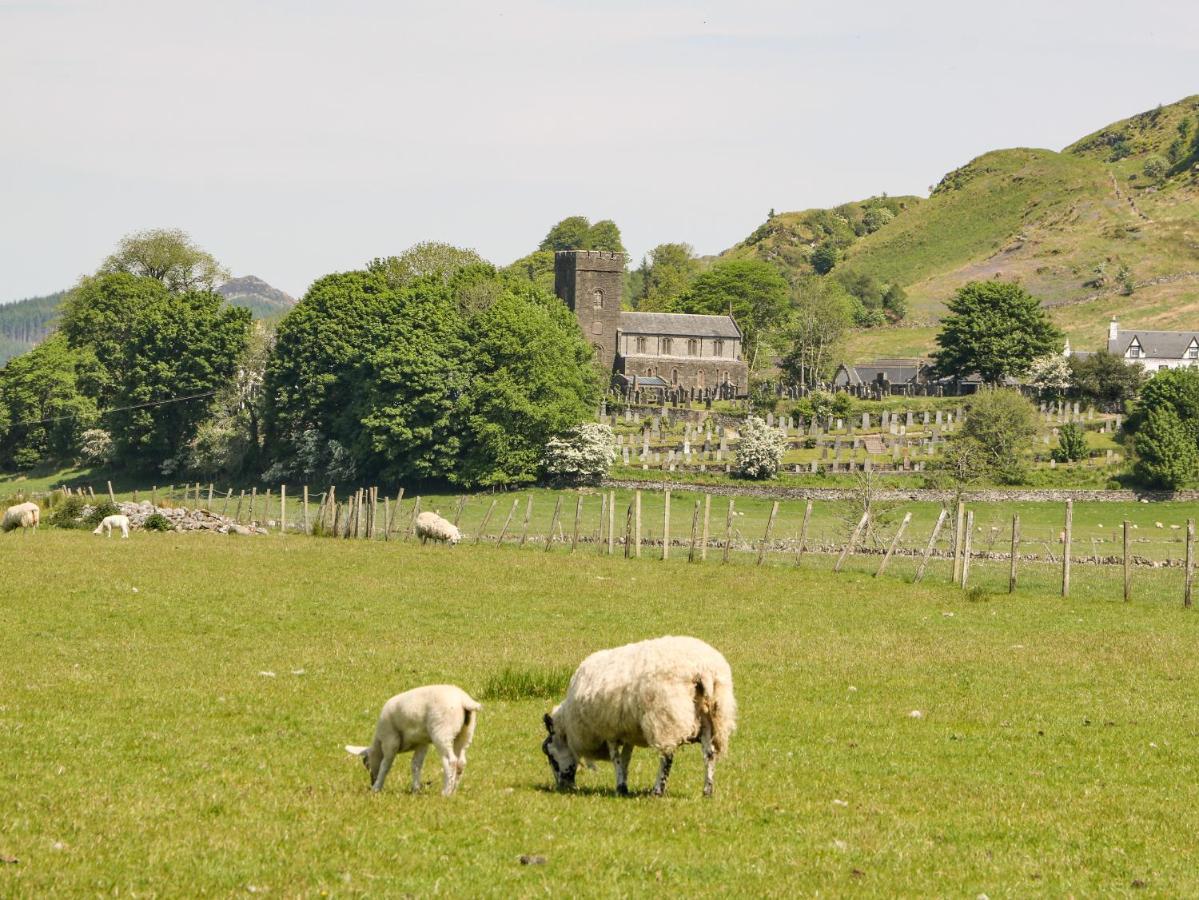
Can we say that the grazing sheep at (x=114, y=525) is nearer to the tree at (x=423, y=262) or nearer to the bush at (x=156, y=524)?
the bush at (x=156, y=524)

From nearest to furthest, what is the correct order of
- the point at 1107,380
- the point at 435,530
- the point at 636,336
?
the point at 435,530, the point at 1107,380, the point at 636,336

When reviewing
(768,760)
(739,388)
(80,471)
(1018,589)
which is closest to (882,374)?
(739,388)

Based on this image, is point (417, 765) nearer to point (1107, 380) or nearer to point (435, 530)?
point (435, 530)

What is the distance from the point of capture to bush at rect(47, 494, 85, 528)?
189 feet

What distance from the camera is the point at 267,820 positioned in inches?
585

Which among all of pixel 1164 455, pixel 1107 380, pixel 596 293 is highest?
pixel 596 293

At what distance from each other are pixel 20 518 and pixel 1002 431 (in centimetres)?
5913

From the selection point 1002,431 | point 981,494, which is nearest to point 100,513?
point 981,494

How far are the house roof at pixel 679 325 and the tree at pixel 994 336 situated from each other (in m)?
29.4

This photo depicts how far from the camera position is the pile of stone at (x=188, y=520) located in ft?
189

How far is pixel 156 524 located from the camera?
186ft

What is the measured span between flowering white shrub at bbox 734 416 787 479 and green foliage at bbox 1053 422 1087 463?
1819 centimetres

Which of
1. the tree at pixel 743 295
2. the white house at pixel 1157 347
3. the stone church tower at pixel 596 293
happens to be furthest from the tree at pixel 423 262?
the white house at pixel 1157 347

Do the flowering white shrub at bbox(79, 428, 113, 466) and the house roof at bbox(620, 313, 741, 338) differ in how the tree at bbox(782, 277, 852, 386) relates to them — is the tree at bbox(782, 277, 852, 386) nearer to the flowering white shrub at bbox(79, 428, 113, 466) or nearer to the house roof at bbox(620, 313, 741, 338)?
the house roof at bbox(620, 313, 741, 338)
